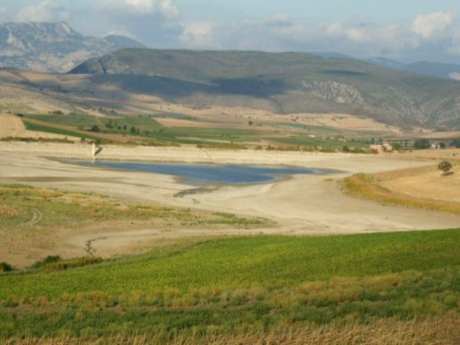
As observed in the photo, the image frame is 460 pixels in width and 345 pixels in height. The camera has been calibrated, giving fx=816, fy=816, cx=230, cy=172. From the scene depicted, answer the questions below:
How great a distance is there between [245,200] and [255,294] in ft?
157

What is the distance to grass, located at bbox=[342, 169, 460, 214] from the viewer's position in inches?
2367

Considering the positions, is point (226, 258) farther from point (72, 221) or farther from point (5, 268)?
point (72, 221)

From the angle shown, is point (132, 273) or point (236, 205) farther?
point (236, 205)

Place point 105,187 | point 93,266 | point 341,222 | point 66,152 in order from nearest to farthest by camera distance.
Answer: point 93,266
point 341,222
point 105,187
point 66,152

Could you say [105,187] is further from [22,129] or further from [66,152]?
[22,129]

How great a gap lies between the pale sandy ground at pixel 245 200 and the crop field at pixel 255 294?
11.0 metres

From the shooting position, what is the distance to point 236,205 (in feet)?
199

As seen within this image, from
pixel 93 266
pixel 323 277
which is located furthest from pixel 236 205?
pixel 323 277

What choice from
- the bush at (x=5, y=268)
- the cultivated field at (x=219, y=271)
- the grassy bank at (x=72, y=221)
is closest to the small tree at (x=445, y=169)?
the cultivated field at (x=219, y=271)

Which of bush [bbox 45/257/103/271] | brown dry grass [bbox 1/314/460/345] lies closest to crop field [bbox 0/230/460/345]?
brown dry grass [bbox 1/314/460/345]

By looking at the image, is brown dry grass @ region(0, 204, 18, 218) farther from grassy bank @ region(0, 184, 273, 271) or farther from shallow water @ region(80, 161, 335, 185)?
shallow water @ region(80, 161, 335, 185)

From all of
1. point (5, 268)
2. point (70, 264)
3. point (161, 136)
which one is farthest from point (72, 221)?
point (161, 136)

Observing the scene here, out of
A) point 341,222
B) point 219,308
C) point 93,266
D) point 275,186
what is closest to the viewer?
point 219,308

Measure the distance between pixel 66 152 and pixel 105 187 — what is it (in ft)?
186
